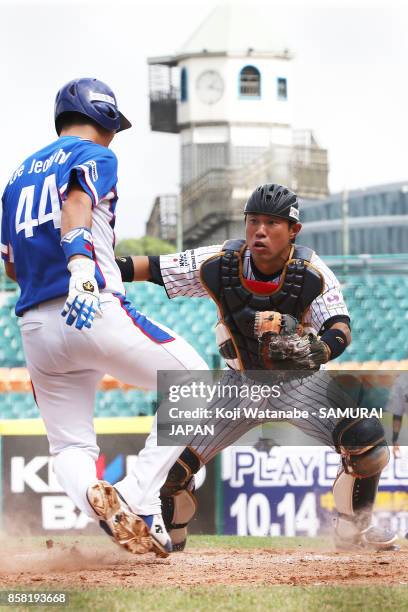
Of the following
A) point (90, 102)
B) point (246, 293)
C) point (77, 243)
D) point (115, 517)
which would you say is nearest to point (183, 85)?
point (246, 293)

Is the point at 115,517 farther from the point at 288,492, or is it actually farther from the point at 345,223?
the point at 345,223

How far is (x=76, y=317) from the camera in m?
3.73

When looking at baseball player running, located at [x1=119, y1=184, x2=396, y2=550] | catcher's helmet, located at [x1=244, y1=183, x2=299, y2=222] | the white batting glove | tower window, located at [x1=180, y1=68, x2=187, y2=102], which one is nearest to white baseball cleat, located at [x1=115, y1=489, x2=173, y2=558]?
baseball player running, located at [x1=119, y1=184, x2=396, y2=550]

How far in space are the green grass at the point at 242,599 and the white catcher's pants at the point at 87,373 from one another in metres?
0.33

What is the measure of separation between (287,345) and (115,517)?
3.75 ft

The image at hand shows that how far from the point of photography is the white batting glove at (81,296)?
146 inches

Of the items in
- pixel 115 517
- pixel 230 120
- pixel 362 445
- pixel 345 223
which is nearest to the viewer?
pixel 115 517

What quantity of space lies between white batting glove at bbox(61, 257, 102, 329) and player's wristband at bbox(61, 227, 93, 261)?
3 cm

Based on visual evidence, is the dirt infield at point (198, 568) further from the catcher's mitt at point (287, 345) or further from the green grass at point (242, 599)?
the catcher's mitt at point (287, 345)

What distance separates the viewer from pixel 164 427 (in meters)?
4.21

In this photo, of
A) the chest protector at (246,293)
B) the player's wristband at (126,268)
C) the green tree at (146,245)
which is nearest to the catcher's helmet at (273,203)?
the chest protector at (246,293)

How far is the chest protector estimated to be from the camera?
4738mm

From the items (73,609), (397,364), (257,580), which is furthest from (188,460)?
(397,364)

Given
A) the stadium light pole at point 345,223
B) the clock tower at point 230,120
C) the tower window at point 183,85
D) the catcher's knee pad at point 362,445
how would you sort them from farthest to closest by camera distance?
the stadium light pole at point 345,223
the tower window at point 183,85
the clock tower at point 230,120
the catcher's knee pad at point 362,445
